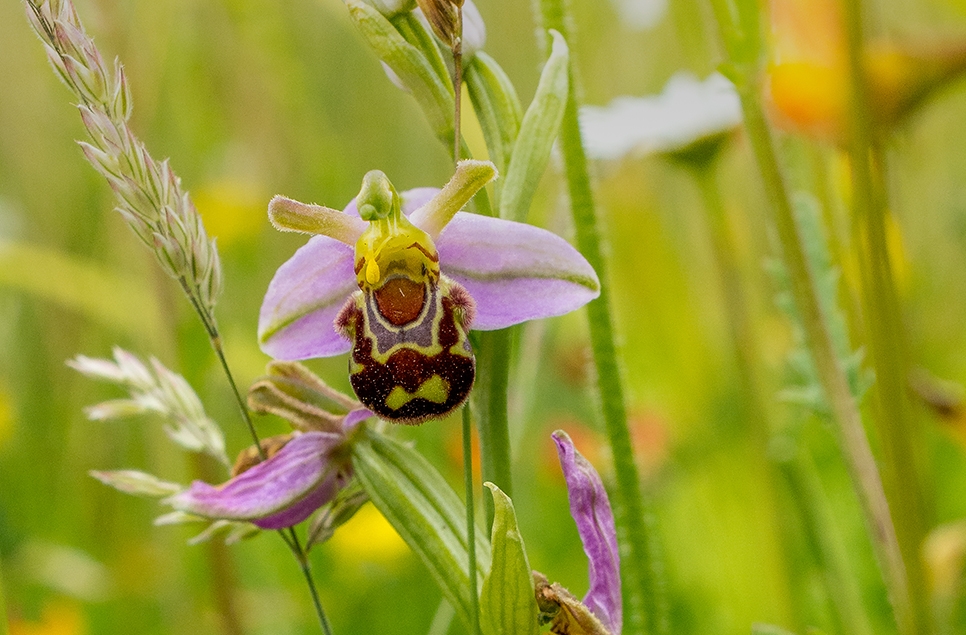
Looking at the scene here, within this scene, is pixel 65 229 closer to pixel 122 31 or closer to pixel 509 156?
pixel 122 31

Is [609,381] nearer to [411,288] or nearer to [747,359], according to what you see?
[411,288]

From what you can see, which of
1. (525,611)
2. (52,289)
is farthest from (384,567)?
(525,611)

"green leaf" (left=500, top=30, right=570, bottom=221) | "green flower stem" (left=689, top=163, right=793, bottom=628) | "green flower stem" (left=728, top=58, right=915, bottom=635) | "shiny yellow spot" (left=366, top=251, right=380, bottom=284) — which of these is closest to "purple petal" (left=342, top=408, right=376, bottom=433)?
"shiny yellow spot" (left=366, top=251, right=380, bottom=284)

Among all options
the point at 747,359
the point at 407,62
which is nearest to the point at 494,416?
Answer: the point at 407,62

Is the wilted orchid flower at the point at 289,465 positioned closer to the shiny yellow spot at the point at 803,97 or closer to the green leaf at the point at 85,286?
the shiny yellow spot at the point at 803,97

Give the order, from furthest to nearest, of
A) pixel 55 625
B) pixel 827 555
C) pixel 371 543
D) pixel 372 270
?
pixel 371 543 → pixel 55 625 → pixel 827 555 → pixel 372 270

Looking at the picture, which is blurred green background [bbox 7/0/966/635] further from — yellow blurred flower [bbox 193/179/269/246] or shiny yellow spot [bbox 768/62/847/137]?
shiny yellow spot [bbox 768/62/847/137]

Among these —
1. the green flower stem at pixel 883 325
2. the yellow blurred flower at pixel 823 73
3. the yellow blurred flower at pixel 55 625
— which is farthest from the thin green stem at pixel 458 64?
the yellow blurred flower at pixel 55 625
